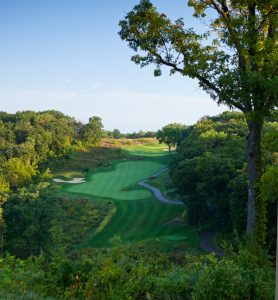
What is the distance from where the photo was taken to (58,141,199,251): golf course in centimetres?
3403

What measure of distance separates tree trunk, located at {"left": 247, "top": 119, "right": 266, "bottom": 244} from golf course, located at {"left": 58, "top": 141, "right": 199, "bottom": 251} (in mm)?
14014

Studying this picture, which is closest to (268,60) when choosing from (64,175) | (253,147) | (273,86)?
(273,86)

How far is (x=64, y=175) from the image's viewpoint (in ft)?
201

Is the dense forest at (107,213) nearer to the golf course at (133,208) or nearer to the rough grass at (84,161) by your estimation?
the rough grass at (84,161)

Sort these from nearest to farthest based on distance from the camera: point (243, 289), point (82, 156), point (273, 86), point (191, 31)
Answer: point (243, 289), point (273, 86), point (191, 31), point (82, 156)

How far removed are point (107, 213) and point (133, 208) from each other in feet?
10.5

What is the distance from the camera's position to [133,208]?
44562 mm

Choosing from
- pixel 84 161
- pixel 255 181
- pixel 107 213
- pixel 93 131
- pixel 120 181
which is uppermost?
pixel 93 131

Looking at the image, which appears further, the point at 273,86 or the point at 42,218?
the point at 42,218

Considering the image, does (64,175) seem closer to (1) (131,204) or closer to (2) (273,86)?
(1) (131,204)

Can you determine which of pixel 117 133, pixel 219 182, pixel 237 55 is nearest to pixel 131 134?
pixel 117 133

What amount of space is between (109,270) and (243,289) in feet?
6.94

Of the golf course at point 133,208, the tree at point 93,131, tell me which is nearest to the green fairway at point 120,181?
the golf course at point 133,208

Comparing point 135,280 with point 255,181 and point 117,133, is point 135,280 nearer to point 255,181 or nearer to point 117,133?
point 255,181
